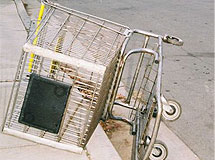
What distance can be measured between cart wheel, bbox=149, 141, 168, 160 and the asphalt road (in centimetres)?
76

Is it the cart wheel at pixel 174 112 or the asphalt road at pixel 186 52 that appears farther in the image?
the asphalt road at pixel 186 52

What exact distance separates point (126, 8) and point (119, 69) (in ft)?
24.1

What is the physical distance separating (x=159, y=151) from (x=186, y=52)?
420 centimetres

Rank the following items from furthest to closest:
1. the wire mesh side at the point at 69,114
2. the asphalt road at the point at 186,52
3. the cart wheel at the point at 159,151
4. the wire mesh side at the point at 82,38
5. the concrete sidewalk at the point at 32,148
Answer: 1. the asphalt road at the point at 186,52
2. the cart wheel at the point at 159,151
3. the concrete sidewalk at the point at 32,148
4. the wire mesh side at the point at 82,38
5. the wire mesh side at the point at 69,114

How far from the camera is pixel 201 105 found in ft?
15.9

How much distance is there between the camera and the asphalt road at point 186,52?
4258 mm

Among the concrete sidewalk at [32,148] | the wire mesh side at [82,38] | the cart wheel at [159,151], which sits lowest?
the concrete sidewalk at [32,148]

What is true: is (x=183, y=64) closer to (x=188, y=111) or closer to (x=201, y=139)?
(x=188, y=111)

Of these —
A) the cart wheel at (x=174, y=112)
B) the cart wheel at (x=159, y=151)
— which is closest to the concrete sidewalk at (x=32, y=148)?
the cart wheel at (x=159, y=151)

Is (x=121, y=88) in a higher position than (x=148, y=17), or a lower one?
lower

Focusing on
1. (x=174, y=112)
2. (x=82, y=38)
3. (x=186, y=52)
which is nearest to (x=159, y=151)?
(x=174, y=112)

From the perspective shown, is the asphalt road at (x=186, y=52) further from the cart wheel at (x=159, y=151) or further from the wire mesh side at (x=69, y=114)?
the wire mesh side at (x=69, y=114)

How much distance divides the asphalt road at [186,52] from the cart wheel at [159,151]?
0.76m

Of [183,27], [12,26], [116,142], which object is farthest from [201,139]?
[183,27]
